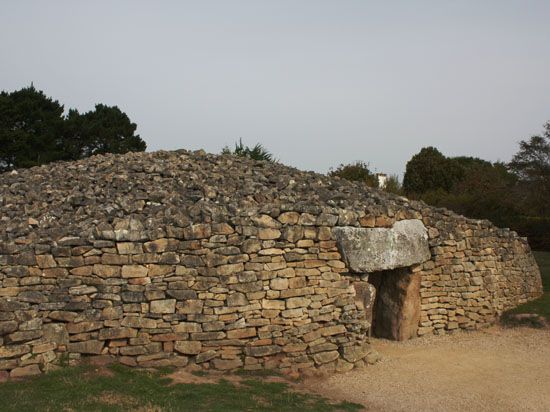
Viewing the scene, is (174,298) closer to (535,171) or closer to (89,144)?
(535,171)

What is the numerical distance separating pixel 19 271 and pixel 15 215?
5.39 ft

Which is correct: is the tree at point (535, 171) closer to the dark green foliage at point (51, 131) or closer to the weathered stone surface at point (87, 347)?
the weathered stone surface at point (87, 347)

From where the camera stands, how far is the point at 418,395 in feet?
26.3

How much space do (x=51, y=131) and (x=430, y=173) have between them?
2388 centimetres

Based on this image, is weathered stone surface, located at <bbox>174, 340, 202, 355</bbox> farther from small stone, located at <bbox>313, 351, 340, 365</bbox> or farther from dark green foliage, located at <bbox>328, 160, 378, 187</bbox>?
dark green foliage, located at <bbox>328, 160, 378, 187</bbox>

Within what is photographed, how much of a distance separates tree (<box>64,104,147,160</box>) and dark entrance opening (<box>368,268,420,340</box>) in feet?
60.5

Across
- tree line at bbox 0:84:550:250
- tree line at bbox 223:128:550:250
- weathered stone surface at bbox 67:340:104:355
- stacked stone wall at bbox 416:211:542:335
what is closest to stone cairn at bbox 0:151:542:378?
weathered stone surface at bbox 67:340:104:355

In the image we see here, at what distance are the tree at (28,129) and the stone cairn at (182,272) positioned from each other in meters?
15.1

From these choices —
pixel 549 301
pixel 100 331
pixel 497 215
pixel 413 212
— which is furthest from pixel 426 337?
pixel 497 215

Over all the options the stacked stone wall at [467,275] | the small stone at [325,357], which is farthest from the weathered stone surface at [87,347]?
the stacked stone wall at [467,275]

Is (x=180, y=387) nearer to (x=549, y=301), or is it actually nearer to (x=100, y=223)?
(x=100, y=223)

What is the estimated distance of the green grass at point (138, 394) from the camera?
6516 mm

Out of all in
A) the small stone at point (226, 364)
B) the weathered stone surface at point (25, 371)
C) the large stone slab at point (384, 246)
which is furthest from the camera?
the large stone slab at point (384, 246)

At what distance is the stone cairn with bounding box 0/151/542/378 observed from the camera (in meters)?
7.73
